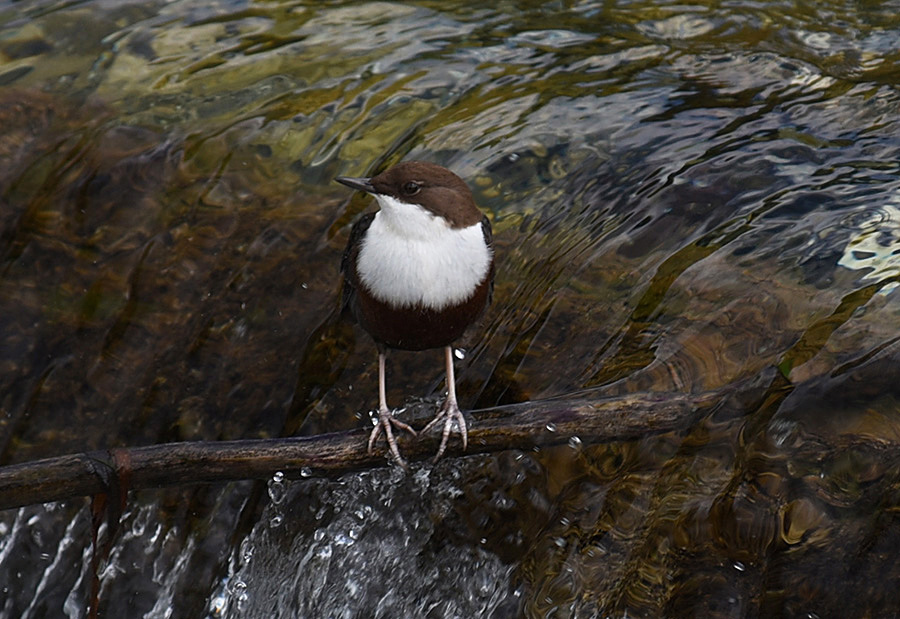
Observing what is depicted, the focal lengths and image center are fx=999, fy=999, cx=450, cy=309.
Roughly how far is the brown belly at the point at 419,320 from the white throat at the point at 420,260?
0.08ft

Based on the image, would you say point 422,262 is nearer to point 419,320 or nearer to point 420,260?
point 420,260

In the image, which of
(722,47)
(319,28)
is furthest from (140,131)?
(722,47)

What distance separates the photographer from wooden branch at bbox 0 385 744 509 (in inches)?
94.0

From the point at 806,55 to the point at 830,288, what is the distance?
213cm

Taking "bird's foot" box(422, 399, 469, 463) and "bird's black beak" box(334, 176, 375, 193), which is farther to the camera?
"bird's black beak" box(334, 176, 375, 193)

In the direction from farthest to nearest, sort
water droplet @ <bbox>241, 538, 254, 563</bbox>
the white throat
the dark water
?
water droplet @ <bbox>241, 538, 254, 563</bbox>, the white throat, the dark water

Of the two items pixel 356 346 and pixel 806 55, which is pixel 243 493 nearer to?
pixel 356 346

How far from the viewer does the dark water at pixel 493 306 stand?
8.67ft

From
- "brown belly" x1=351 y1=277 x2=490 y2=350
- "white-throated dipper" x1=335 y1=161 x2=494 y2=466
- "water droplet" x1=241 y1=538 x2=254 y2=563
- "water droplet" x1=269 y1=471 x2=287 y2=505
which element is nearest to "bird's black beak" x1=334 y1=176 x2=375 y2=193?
"white-throated dipper" x1=335 y1=161 x2=494 y2=466

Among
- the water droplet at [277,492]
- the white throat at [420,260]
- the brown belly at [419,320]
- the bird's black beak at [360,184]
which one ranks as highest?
the bird's black beak at [360,184]

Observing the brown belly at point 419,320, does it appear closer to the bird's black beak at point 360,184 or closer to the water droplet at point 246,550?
the bird's black beak at point 360,184

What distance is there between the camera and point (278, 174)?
4047 millimetres

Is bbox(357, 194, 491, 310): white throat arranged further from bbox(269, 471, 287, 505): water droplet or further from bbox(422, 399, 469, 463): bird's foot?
bbox(269, 471, 287, 505): water droplet

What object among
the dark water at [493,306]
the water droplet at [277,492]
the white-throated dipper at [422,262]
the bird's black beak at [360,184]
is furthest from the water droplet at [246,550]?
the bird's black beak at [360,184]
